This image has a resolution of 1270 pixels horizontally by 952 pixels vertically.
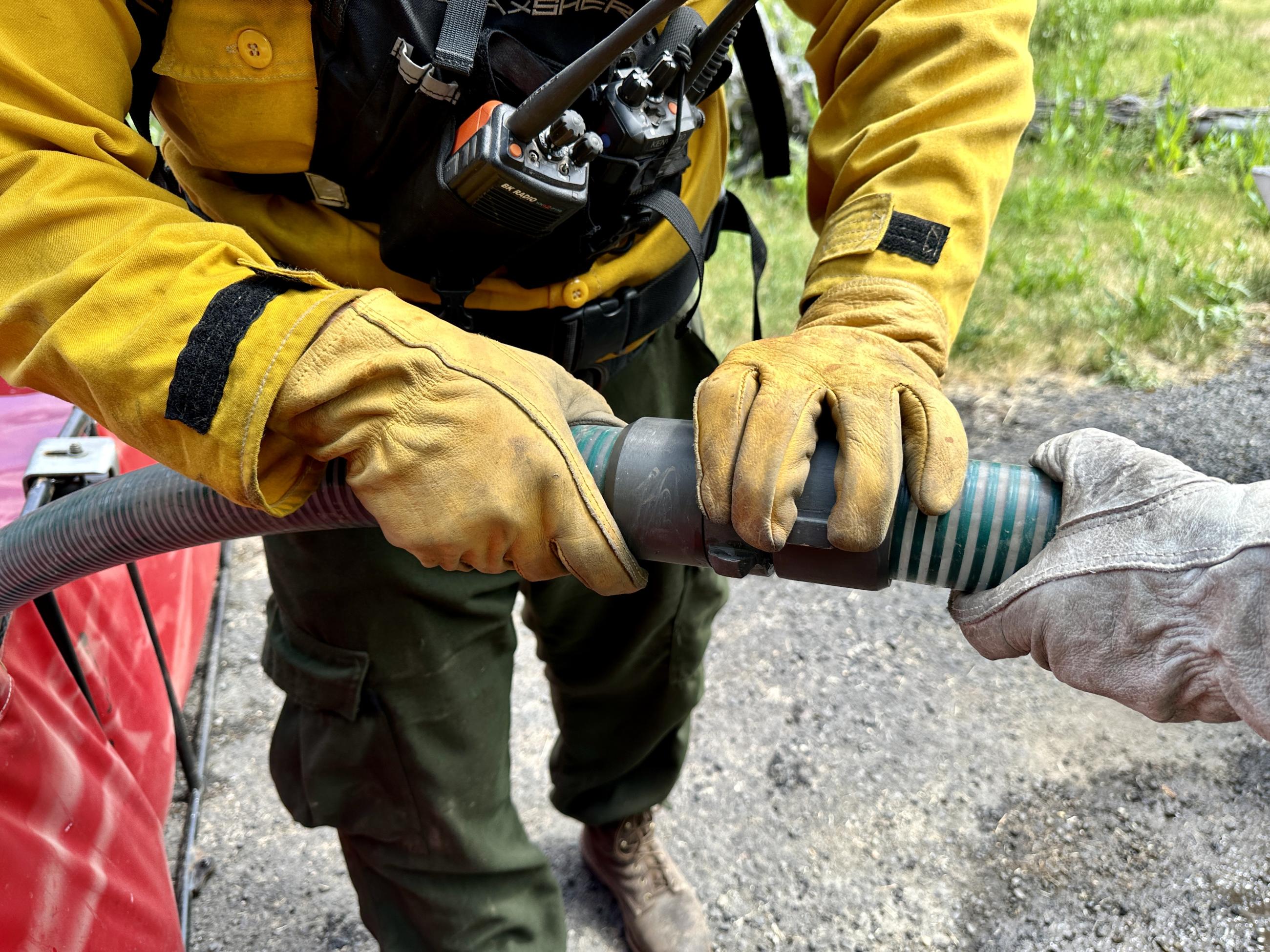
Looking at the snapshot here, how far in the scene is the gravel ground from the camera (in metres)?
2.05

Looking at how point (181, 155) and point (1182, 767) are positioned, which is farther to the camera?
point (1182, 767)

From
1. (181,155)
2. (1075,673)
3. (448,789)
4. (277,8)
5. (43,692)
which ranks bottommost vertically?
(448,789)

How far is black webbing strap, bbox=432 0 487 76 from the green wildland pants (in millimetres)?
641

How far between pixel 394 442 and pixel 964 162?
0.87 meters

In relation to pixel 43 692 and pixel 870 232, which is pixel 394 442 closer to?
pixel 870 232

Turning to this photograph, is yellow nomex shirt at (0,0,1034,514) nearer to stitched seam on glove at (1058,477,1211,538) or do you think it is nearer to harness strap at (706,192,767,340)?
harness strap at (706,192,767,340)

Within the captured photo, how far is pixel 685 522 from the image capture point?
1.08 meters

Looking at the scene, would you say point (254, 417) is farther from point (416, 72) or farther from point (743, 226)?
point (743, 226)

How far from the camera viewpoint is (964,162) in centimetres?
135

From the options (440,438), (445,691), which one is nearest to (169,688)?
(445,691)

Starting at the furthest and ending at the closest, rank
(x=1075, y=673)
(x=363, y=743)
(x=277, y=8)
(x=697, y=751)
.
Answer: (x=697, y=751), (x=363, y=743), (x=277, y=8), (x=1075, y=673)

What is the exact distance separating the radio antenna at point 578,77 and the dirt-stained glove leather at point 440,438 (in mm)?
253

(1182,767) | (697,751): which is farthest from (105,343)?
(1182,767)

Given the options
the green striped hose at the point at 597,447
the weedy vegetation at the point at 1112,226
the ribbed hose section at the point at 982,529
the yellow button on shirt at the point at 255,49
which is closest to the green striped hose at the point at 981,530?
the ribbed hose section at the point at 982,529
